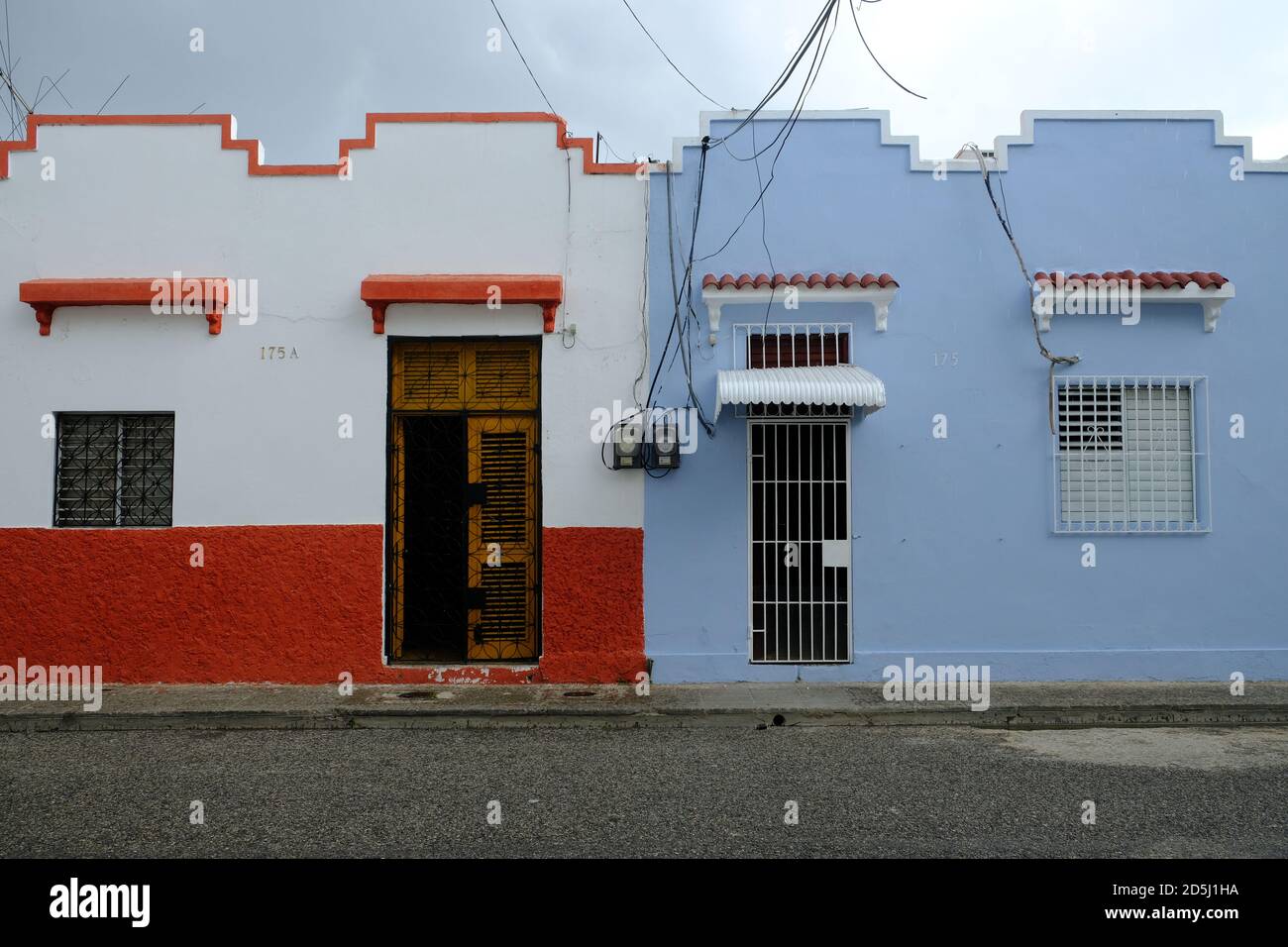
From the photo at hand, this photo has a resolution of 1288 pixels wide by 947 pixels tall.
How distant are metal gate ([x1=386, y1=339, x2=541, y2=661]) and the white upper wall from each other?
0.73ft

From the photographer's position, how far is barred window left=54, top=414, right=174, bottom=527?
9953mm

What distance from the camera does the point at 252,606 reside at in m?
9.78

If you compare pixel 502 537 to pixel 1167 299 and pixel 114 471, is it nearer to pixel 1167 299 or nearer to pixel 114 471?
pixel 114 471

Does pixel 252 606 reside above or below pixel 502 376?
below

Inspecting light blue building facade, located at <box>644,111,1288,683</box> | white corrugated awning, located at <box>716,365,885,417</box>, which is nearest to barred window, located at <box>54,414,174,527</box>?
light blue building facade, located at <box>644,111,1288,683</box>

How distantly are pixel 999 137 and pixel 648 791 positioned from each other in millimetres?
7153

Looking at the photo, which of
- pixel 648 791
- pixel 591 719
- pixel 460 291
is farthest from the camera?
pixel 460 291

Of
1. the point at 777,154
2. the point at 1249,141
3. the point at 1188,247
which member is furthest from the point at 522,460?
the point at 1249,141

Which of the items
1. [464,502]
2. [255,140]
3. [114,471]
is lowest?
[464,502]

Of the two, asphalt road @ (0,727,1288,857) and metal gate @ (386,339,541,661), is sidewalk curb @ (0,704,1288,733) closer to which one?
asphalt road @ (0,727,1288,857)

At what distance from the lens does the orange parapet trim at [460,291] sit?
31.9ft

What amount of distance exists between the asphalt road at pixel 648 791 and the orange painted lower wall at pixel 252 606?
1.42 meters

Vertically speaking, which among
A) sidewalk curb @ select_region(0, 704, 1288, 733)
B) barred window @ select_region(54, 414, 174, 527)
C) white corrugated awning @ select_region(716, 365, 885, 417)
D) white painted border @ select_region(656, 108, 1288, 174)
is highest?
white painted border @ select_region(656, 108, 1288, 174)

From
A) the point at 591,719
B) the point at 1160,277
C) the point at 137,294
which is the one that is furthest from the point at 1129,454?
the point at 137,294
